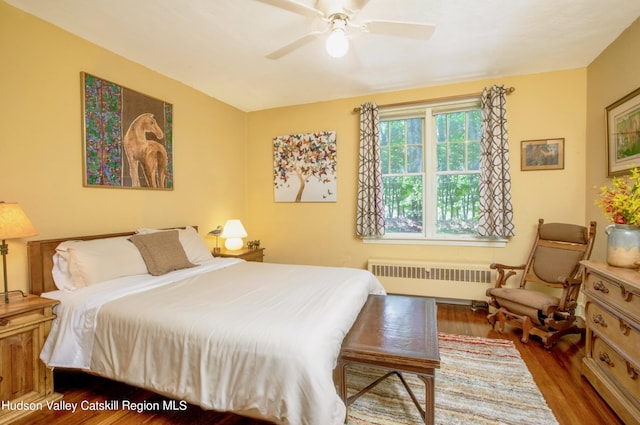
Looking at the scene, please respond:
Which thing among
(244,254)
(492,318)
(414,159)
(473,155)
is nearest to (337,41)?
(414,159)

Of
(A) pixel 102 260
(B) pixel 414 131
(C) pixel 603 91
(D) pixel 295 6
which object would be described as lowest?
(A) pixel 102 260

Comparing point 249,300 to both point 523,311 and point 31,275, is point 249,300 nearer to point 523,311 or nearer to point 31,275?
point 31,275

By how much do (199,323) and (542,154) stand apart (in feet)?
12.0

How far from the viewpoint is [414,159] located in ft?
12.2

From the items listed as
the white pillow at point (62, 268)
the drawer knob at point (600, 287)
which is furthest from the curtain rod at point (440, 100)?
the white pillow at point (62, 268)

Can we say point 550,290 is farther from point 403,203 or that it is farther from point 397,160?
point 397,160

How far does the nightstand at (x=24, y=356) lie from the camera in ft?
5.39

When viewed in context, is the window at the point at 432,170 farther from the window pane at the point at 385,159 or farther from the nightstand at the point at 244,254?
the nightstand at the point at 244,254

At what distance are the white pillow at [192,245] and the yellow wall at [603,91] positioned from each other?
3766 mm

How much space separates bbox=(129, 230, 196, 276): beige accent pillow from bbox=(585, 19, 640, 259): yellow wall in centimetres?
381

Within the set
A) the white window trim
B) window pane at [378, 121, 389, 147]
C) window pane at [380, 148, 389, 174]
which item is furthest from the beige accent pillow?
window pane at [378, 121, 389, 147]

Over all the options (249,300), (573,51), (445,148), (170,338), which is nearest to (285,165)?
(445,148)

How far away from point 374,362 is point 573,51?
330 centimetres

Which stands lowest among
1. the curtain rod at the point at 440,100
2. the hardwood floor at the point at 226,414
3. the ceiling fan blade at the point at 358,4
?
the hardwood floor at the point at 226,414
